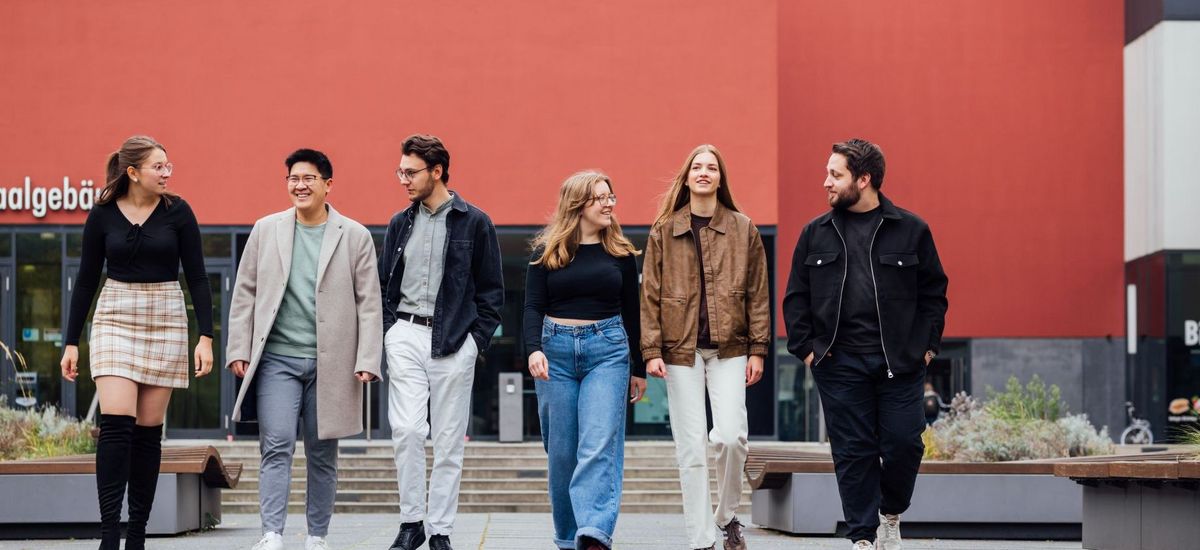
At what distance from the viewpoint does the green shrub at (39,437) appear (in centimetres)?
1090

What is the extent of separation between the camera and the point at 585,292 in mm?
6480

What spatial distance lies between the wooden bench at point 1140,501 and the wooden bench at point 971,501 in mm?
1240

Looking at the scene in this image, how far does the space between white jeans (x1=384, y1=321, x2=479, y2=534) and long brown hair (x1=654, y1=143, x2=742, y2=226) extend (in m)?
1.10

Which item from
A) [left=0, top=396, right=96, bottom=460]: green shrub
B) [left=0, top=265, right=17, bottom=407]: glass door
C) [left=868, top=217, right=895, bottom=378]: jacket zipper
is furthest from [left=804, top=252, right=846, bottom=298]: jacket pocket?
[left=0, top=265, right=17, bottom=407]: glass door

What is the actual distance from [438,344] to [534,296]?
0.50 m

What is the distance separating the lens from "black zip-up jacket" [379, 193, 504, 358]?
22.0ft

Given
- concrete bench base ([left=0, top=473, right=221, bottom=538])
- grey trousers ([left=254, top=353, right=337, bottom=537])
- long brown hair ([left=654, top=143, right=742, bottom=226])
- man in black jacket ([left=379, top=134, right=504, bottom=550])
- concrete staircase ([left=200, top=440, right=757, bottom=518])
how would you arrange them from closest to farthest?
grey trousers ([left=254, top=353, right=337, bottom=537]) → man in black jacket ([left=379, top=134, right=504, bottom=550]) → long brown hair ([left=654, top=143, right=742, bottom=226]) → concrete bench base ([left=0, top=473, right=221, bottom=538]) → concrete staircase ([left=200, top=440, right=757, bottom=518])

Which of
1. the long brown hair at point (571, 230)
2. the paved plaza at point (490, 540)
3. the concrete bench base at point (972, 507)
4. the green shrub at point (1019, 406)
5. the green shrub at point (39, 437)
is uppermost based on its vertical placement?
the long brown hair at point (571, 230)

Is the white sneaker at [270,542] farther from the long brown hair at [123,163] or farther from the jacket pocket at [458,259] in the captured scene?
the long brown hair at [123,163]

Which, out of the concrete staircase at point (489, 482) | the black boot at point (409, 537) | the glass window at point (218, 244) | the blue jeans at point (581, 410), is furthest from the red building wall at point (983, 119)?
the black boot at point (409, 537)

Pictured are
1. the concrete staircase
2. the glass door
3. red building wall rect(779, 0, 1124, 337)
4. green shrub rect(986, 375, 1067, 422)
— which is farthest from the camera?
red building wall rect(779, 0, 1124, 337)

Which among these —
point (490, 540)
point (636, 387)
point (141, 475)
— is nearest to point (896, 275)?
point (636, 387)

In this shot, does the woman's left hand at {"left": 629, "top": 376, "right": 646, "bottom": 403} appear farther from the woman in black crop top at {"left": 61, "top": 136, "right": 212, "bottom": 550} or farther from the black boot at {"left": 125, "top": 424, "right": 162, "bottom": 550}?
the black boot at {"left": 125, "top": 424, "right": 162, "bottom": 550}

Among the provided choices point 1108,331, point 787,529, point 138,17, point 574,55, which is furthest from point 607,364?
point 1108,331
